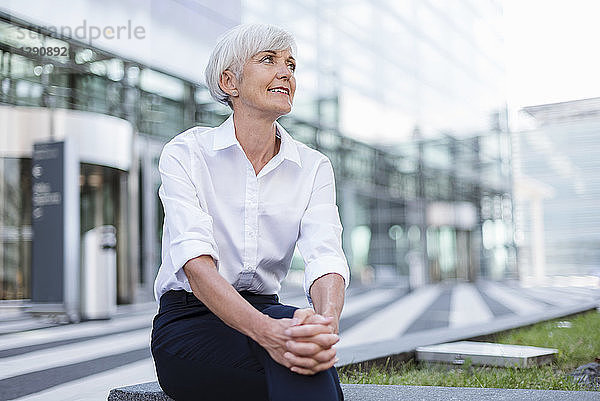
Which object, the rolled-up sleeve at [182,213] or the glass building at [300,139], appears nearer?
the rolled-up sleeve at [182,213]

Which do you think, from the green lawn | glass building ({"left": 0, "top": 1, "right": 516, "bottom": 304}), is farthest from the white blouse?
glass building ({"left": 0, "top": 1, "right": 516, "bottom": 304})

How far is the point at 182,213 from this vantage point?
1.90 meters

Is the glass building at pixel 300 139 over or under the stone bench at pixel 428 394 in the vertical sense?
over

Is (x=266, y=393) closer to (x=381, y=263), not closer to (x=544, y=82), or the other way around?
(x=544, y=82)

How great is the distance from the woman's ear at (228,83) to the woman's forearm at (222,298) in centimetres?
58

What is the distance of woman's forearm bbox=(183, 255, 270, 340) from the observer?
1.68 m

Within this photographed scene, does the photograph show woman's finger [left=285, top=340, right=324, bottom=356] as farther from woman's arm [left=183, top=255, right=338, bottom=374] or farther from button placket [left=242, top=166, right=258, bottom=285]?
button placket [left=242, top=166, right=258, bottom=285]

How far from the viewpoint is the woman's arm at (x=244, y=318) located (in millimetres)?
1622

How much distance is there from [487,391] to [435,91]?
22370mm

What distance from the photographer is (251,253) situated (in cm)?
203

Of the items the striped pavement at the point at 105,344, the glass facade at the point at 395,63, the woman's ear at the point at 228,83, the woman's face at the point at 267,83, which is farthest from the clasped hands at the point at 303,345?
the glass facade at the point at 395,63

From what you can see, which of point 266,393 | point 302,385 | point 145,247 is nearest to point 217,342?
point 266,393

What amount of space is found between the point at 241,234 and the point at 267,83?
0.45 m

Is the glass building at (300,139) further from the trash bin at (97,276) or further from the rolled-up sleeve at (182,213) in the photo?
the rolled-up sleeve at (182,213)
